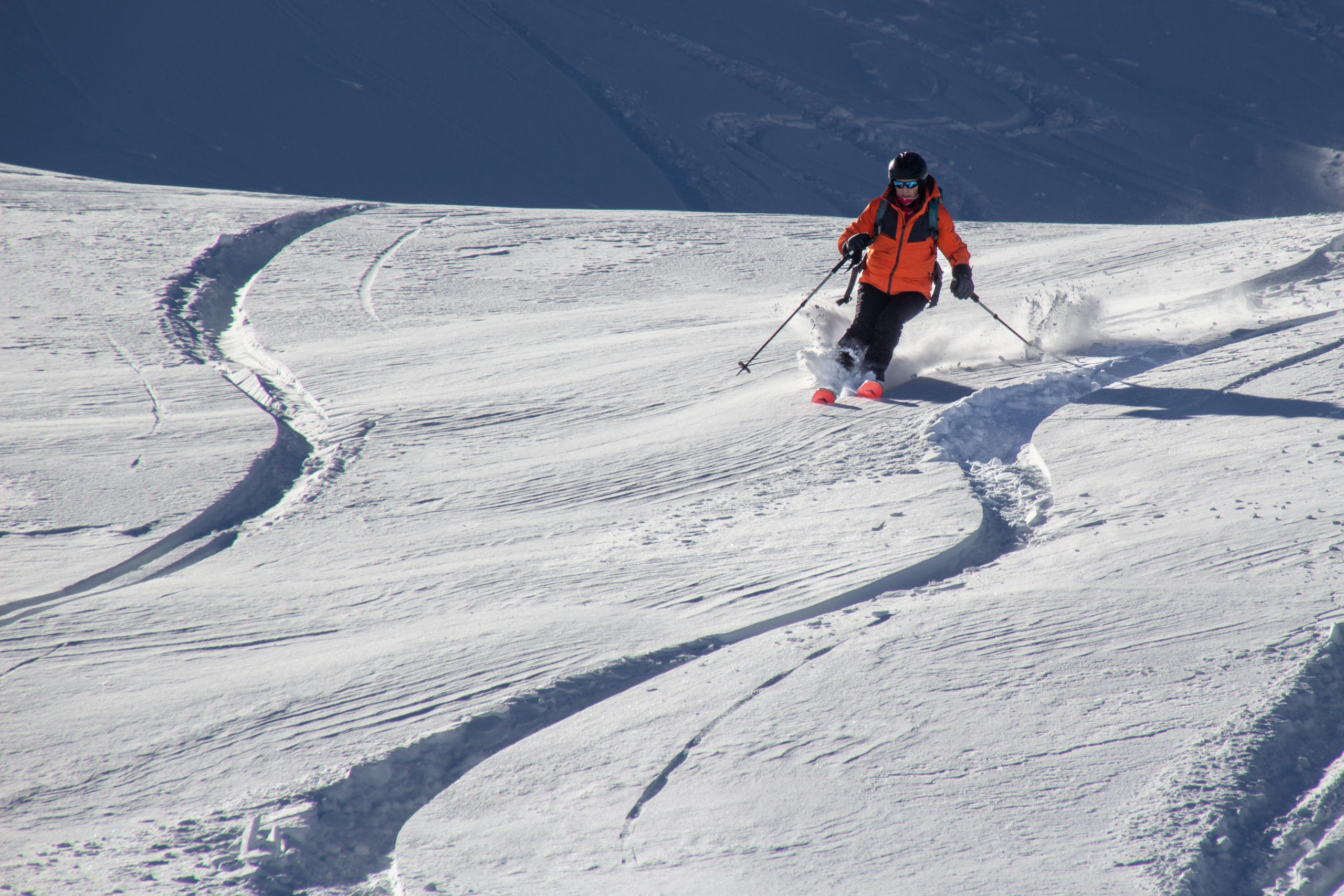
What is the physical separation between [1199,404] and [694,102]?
21037 millimetres

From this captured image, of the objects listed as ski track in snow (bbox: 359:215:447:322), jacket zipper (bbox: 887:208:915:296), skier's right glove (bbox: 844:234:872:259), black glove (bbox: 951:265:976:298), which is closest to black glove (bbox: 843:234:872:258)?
skier's right glove (bbox: 844:234:872:259)

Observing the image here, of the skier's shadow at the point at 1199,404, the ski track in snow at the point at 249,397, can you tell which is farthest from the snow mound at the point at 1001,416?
the ski track in snow at the point at 249,397

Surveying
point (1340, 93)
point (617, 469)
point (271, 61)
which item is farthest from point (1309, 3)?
point (617, 469)

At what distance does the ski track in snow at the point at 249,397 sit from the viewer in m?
2.92

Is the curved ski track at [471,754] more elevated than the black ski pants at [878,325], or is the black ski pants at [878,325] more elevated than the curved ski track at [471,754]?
the black ski pants at [878,325]

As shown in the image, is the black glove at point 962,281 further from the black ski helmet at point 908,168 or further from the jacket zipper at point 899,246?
the black ski helmet at point 908,168

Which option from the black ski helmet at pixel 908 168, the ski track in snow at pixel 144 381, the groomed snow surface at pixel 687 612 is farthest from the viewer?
the black ski helmet at pixel 908 168

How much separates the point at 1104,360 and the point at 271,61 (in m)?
24.4

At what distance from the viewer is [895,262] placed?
4.29 metres

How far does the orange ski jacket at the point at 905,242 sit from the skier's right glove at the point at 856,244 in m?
0.02

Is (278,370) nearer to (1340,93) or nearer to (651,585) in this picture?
(651,585)

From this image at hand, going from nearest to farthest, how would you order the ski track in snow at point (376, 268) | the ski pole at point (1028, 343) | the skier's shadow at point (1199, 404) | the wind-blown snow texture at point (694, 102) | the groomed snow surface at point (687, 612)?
the groomed snow surface at point (687, 612), the skier's shadow at point (1199, 404), the ski pole at point (1028, 343), the ski track in snow at point (376, 268), the wind-blown snow texture at point (694, 102)

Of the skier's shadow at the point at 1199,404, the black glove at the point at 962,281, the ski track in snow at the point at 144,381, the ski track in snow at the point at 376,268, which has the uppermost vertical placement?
the black glove at the point at 962,281

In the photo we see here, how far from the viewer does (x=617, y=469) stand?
3.53m
